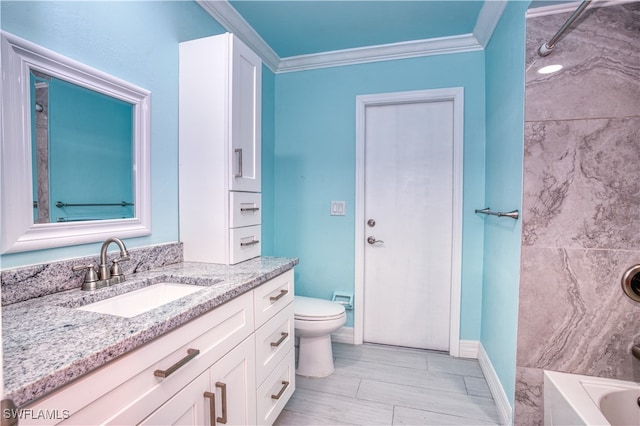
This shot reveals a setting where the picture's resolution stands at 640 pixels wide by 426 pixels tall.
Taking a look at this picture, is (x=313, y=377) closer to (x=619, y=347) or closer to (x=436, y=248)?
Answer: (x=436, y=248)

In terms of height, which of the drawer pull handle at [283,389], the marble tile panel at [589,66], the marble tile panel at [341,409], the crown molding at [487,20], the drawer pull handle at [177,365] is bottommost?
the marble tile panel at [341,409]

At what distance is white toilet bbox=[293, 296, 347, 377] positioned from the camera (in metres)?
1.99

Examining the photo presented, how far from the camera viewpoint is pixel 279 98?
2678 millimetres

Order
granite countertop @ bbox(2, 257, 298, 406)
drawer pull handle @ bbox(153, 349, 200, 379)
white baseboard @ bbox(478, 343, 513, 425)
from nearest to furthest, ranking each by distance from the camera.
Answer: granite countertop @ bbox(2, 257, 298, 406) < drawer pull handle @ bbox(153, 349, 200, 379) < white baseboard @ bbox(478, 343, 513, 425)

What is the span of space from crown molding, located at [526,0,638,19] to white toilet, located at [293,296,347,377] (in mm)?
1860

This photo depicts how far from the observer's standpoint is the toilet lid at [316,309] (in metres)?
2.00

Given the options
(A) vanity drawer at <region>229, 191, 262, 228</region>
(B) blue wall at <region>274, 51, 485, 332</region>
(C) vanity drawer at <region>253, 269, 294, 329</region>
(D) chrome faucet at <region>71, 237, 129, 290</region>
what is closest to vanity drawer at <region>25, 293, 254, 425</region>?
(C) vanity drawer at <region>253, 269, 294, 329</region>

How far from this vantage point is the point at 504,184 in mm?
1730

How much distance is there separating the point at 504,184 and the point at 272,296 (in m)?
1.38

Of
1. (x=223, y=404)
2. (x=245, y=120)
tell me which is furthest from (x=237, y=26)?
(x=223, y=404)

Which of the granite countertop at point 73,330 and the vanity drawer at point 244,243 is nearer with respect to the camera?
the granite countertop at point 73,330

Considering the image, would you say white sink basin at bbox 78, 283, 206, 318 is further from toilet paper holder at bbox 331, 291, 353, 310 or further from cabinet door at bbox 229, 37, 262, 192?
toilet paper holder at bbox 331, 291, 353, 310

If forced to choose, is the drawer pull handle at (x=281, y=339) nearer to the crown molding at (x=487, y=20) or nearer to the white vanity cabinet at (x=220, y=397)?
the white vanity cabinet at (x=220, y=397)

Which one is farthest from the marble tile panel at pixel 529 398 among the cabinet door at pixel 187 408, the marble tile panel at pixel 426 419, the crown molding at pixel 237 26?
the crown molding at pixel 237 26
